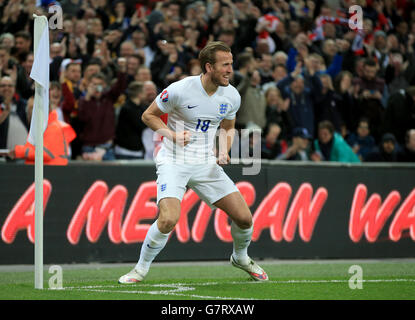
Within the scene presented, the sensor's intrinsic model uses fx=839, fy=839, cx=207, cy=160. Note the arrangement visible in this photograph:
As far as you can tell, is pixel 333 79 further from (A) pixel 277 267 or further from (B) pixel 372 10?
(A) pixel 277 267

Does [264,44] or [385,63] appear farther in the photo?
[385,63]

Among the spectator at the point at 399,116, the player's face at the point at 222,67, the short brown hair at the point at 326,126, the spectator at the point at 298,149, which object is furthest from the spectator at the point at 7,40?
the spectator at the point at 399,116

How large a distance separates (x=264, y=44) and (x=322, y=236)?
191 inches

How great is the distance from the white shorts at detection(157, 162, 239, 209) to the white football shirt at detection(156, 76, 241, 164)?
100 mm

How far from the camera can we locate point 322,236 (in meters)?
14.0

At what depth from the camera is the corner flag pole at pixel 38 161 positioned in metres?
8.48

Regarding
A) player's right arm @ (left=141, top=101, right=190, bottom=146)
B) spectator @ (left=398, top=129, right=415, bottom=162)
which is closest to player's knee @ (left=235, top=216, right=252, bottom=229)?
player's right arm @ (left=141, top=101, right=190, bottom=146)

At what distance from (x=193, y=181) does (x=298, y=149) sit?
565cm

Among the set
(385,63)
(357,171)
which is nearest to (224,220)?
(357,171)

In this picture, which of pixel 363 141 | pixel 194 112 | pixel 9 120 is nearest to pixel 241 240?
pixel 194 112

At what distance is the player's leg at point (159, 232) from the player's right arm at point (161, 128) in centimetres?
70

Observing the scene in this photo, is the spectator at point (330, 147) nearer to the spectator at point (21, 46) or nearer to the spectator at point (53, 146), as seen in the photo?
the spectator at point (53, 146)

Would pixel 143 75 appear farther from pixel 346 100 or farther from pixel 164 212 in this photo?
pixel 164 212

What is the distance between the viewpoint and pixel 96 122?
13266 mm
